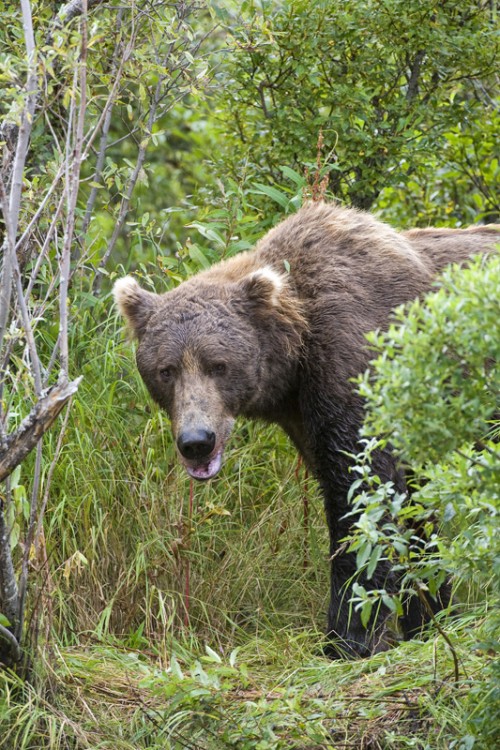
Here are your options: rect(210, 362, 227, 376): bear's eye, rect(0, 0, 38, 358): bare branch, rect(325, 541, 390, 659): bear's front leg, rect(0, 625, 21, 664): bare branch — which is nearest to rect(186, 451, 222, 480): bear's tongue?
rect(210, 362, 227, 376): bear's eye

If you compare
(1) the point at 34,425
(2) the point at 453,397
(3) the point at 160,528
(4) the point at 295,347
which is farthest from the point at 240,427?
(2) the point at 453,397

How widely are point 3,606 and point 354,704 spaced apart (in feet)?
4.61

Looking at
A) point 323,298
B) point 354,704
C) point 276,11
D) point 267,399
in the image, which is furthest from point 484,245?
point 354,704

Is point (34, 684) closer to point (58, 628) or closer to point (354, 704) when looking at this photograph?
point (58, 628)

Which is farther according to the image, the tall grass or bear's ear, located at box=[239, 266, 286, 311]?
the tall grass

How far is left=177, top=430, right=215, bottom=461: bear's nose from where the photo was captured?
199 inches

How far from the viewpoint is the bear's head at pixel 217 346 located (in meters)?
5.28

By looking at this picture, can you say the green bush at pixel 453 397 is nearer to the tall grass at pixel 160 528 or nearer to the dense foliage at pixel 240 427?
the dense foliage at pixel 240 427

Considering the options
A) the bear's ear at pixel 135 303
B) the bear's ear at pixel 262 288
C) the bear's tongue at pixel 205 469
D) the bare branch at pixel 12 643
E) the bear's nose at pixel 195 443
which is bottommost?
the bare branch at pixel 12 643

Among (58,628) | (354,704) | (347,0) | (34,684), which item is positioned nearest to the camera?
(354,704)

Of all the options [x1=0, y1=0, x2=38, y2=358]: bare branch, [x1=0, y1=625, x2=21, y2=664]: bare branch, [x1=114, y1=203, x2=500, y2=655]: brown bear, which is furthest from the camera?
[x1=114, y1=203, x2=500, y2=655]: brown bear

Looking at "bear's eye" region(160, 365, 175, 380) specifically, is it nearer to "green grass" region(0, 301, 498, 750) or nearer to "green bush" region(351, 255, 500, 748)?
"green grass" region(0, 301, 498, 750)

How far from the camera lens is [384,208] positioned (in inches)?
350

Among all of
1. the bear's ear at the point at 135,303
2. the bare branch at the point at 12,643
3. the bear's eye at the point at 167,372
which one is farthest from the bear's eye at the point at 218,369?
the bare branch at the point at 12,643
